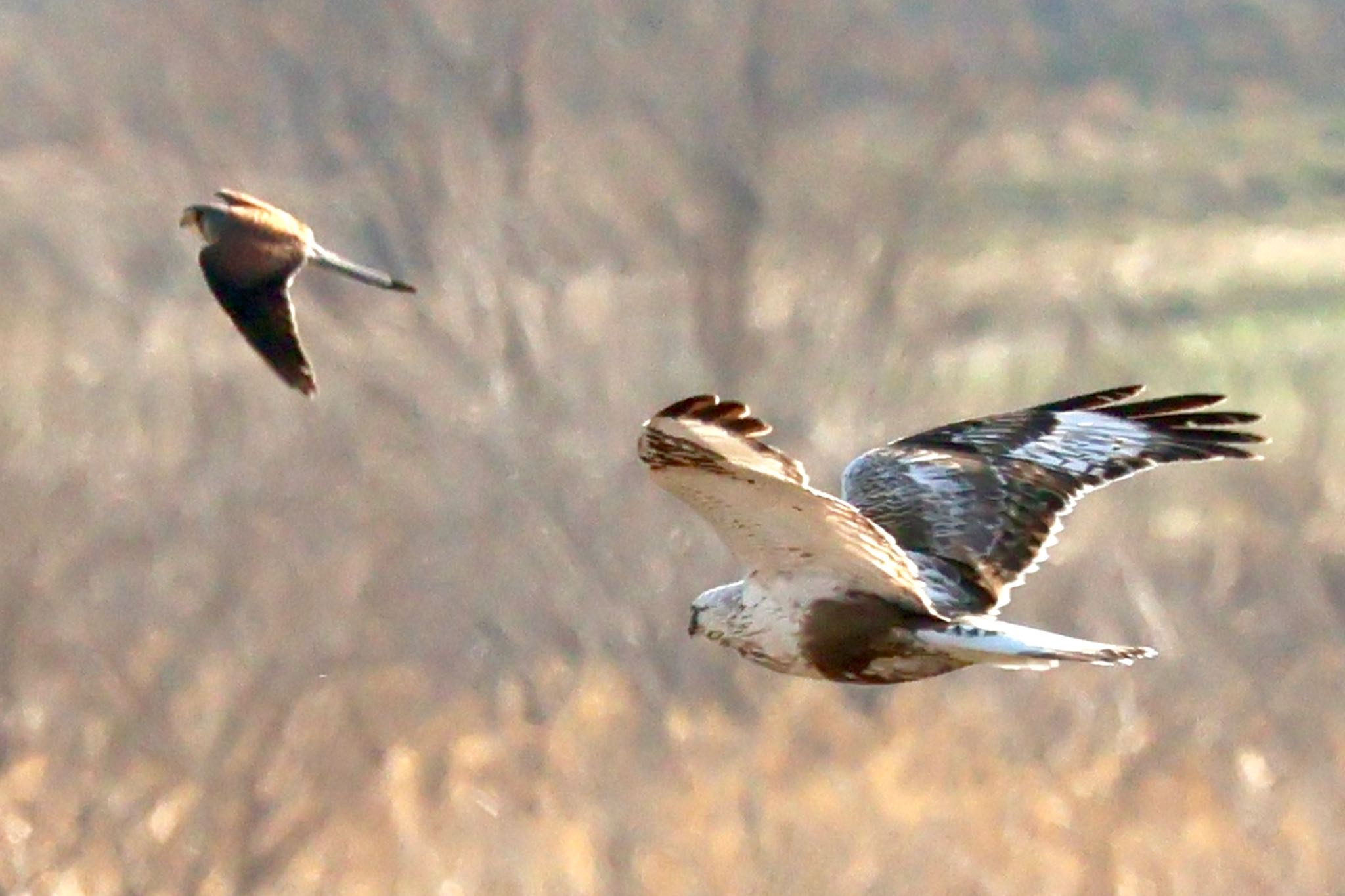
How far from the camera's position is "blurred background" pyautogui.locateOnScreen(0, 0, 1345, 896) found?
698 inches

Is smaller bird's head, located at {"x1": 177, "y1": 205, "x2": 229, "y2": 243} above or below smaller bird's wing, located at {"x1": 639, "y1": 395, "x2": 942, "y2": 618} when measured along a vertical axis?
above

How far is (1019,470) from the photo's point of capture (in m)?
8.90

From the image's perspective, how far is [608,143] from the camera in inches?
1006

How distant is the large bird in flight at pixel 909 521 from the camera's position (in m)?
7.31

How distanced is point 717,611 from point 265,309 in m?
1.28

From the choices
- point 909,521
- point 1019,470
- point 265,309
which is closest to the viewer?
point 265,309

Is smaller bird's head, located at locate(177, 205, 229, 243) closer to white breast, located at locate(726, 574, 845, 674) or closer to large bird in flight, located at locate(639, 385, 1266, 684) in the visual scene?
large bird in flight, located at locate(639, 385, 1266, 684)

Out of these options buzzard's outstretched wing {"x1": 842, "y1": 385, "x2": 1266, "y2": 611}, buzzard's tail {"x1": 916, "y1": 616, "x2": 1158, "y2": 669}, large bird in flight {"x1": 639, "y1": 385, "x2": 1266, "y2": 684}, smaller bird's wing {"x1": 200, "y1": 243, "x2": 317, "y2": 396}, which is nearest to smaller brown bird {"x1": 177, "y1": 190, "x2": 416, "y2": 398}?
smaller bird's wing {"x1": 200, "y1": 243, "x2": 317, "y2": 396}

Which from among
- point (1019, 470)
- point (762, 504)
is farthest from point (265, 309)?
point (1019, 470)

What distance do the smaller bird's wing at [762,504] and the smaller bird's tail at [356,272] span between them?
→ 2.38ft

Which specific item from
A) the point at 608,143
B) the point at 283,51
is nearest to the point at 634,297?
the point at 608,143

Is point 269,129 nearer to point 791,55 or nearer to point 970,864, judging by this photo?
point 791,55

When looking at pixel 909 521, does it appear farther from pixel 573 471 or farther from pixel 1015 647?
pixel 573 471

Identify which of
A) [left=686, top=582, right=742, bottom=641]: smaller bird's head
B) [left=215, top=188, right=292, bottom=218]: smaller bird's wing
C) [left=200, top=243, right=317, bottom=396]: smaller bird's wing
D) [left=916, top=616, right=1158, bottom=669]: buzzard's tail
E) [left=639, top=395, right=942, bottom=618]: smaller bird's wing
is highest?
[left=215, top=188, right=292, bottom=218]: smaller bird's wing
